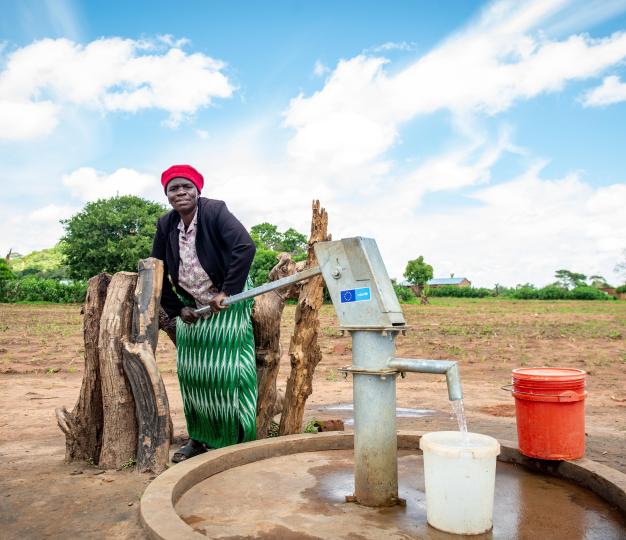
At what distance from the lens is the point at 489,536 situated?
262 cm

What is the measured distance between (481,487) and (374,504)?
1.89 ft

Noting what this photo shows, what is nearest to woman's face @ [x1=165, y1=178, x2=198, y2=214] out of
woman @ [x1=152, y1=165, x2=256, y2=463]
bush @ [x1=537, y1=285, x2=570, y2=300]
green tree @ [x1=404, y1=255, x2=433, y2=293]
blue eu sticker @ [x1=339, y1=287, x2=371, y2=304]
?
woman @ [x1=152, y1=165, x2=256, y2=463]

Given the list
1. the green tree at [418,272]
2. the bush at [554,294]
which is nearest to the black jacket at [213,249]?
the green tree at [418,272]

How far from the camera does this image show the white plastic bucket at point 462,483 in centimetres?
257

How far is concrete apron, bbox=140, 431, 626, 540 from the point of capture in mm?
2582

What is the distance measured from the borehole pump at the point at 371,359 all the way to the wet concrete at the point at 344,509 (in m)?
0.15

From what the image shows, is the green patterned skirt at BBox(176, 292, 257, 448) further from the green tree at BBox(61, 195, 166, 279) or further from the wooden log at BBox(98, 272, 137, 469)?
the green tree at BBox(61, 195, 166, 279)

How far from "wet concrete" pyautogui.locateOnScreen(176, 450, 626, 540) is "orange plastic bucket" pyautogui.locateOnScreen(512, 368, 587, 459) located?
0.18m

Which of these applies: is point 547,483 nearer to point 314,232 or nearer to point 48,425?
point 314,232

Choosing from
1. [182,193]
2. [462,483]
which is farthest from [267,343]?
[462,483]

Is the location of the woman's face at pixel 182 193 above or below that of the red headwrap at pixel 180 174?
below

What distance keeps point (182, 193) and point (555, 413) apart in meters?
2.49

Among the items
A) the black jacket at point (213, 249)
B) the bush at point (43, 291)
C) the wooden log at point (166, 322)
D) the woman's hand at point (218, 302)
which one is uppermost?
the bush at point (43, 291)

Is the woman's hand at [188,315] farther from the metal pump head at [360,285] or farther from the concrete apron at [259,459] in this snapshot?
the metal pump head at [360,285]
